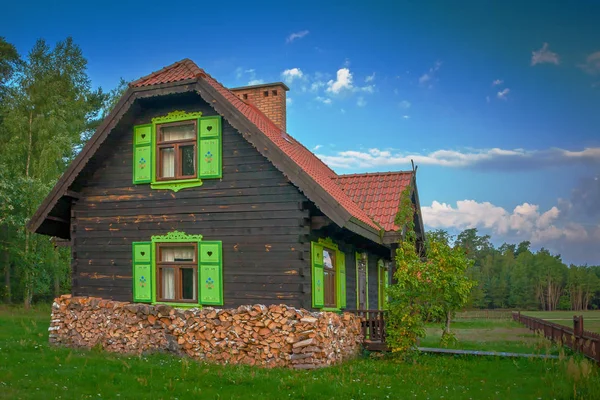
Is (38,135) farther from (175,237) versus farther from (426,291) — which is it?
(426,291)

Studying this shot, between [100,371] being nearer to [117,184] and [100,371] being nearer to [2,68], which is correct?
[117,184]

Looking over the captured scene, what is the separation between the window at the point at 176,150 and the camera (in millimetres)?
16141

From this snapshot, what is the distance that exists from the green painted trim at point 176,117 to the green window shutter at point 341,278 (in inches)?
210

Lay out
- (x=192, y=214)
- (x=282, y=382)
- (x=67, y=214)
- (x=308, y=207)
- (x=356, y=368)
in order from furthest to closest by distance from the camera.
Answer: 1. (x=67, y=214)
2. (x=192, y=214)
3. (x=308, y=207)
4. (x=356, y=368)
5. (x=282, y=382)

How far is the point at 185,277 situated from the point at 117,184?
332 cm

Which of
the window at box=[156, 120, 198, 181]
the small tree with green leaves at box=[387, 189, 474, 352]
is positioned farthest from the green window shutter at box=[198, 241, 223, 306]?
the small tree with green leaves at box=[387, 189, 474, 352]

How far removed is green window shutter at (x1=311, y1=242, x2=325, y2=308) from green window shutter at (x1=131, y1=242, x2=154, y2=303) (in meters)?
4.33

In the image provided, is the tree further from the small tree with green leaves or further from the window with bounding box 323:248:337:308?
the small tree with green leaves

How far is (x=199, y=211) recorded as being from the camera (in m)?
15.7

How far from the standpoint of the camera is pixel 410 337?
15047 mm

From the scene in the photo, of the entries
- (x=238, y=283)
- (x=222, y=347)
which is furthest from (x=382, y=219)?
(x=222, y=347)

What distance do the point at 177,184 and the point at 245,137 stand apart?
8.20 feet

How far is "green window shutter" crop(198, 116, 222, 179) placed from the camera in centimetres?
1555

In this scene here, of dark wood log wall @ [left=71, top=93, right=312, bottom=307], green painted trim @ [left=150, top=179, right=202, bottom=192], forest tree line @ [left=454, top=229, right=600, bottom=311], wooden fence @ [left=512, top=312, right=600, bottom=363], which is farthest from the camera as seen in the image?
forest tree line @ [left=454, top=229, right=600, bottom=311]
